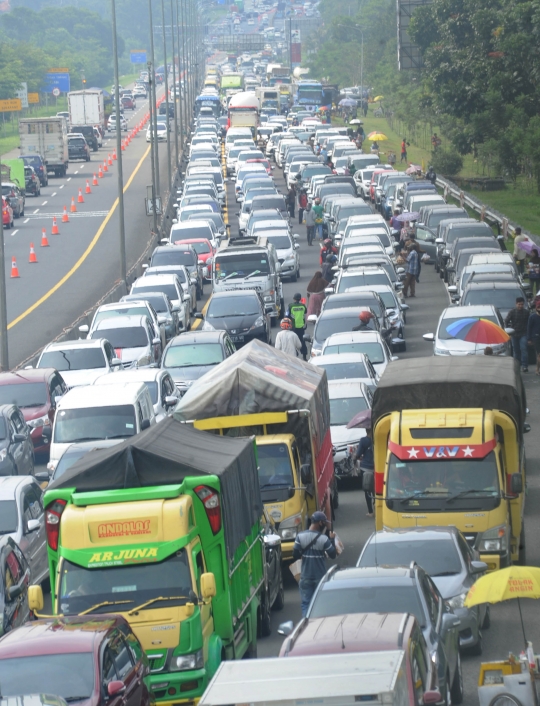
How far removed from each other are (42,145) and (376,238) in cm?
4515

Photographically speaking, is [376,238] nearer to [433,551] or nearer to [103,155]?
[433,551]

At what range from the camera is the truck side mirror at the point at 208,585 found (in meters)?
11.8

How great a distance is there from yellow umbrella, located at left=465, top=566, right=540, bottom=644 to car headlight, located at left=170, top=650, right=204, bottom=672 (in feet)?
8.00

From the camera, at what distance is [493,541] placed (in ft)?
52.4

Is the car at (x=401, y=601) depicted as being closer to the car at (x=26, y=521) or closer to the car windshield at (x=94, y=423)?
the car at (x=26, y=521)

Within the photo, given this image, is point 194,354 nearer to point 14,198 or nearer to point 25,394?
point 25,394

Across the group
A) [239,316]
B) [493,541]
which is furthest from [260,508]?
[239,316]

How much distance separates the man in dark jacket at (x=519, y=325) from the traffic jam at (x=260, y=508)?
0.53m

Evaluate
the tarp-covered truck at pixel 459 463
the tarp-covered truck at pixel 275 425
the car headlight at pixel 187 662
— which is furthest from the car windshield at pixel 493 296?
the car headlight at pixel 187 662

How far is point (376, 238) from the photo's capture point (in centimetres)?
3956

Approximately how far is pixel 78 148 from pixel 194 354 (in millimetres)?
65814

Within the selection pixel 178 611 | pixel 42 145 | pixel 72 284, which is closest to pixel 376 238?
pixel 72 284

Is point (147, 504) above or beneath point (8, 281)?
above

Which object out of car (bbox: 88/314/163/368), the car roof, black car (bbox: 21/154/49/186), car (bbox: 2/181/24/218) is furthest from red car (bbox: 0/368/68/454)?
black car (bbox: 21/154/49/186)
